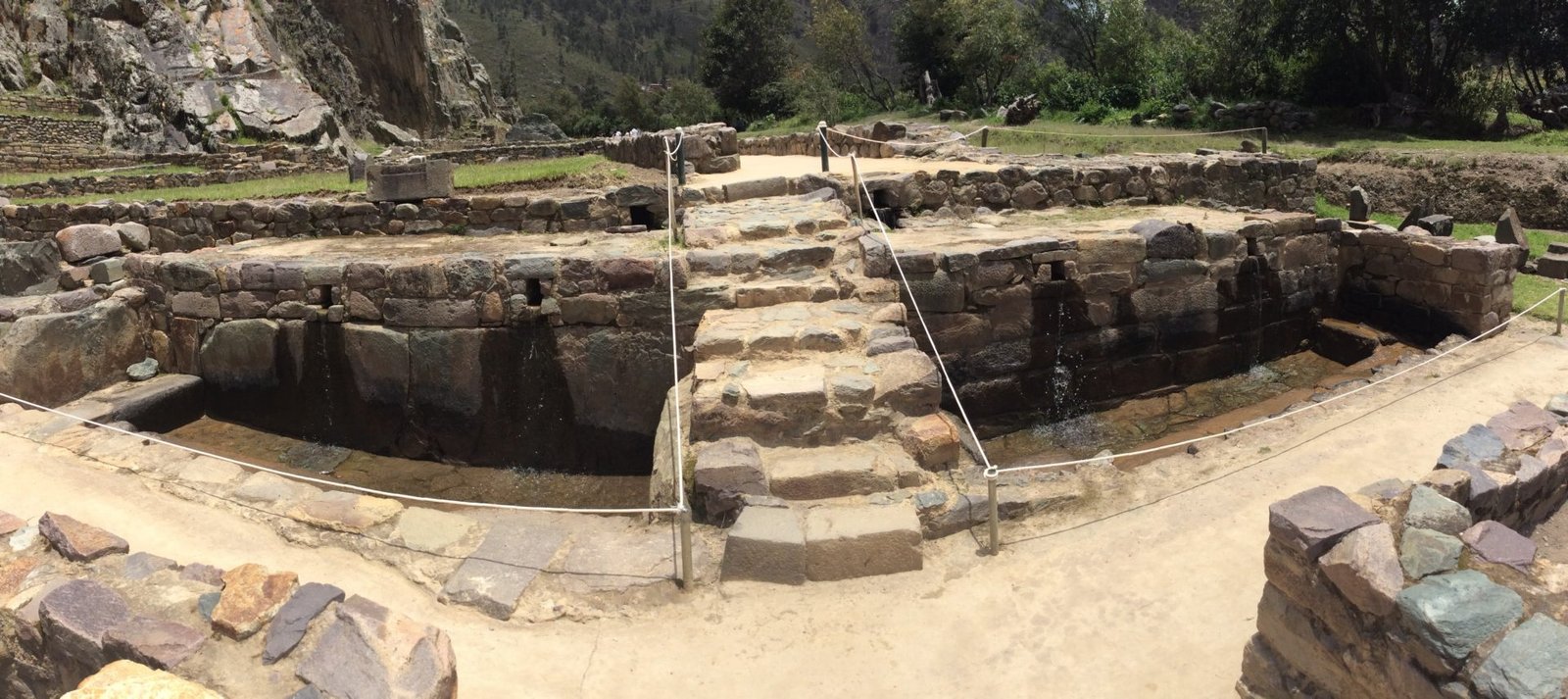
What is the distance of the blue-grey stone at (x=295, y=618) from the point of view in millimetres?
3355

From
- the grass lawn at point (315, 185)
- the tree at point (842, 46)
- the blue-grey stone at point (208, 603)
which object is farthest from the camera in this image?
the tree at point (842, 46)

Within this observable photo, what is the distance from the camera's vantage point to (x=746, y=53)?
39469 mm

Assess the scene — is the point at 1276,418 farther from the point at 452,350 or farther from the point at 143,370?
the point at 143,370

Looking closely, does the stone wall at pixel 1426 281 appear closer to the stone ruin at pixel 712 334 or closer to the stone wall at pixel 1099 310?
the stone ruin at pixel 712 334

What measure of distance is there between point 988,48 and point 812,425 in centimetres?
2778

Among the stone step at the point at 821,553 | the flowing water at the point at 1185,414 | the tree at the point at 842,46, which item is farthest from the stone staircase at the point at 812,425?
the tree at the point at 842,46

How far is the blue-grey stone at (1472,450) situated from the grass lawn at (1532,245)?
6.25 meters

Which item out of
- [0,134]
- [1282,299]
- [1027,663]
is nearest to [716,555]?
[1027,663]

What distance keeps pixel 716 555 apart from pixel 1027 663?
5.44ft

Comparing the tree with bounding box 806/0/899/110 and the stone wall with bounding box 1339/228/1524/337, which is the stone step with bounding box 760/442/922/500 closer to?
the stone wall with bounding box 1339/228/1524/337

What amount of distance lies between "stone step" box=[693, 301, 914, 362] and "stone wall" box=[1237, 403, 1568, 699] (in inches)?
Result: 128

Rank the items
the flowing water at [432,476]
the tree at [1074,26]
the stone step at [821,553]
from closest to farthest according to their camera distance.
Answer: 1. the stone step at [821,553]
2. the flowing water at [432,476]
3. the tree at [1074,26]

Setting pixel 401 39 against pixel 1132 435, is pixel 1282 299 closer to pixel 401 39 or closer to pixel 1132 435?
pixel 1132 435

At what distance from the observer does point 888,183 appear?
36.0 ft
